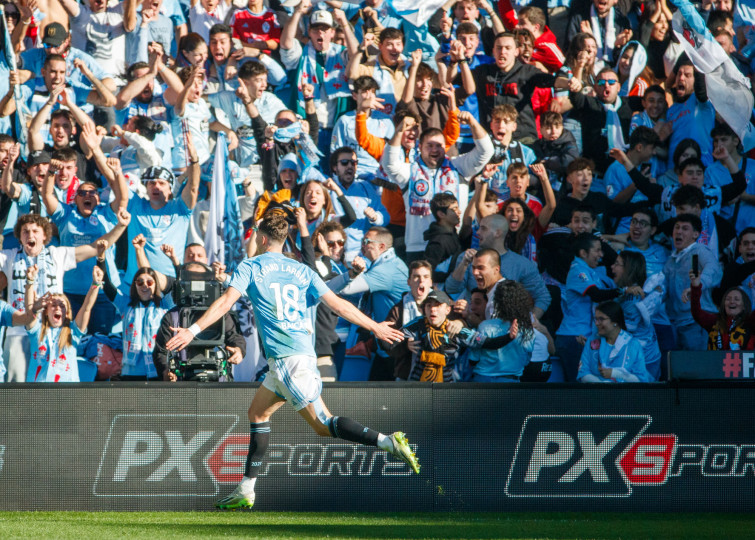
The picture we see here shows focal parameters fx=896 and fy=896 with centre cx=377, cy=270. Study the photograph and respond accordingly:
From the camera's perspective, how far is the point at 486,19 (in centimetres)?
1198

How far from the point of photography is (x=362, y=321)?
6.48 meters

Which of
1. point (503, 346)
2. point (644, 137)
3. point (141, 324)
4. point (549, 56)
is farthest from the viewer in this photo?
point (549, 56)

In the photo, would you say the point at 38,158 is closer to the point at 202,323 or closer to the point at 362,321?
the point at 202,323

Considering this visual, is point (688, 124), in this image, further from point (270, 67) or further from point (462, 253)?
point (270, 67)

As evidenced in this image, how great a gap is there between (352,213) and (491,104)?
7.85 ft

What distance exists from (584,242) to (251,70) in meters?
4.55

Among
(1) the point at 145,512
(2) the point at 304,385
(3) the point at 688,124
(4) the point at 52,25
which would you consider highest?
(4) the point at 52,25

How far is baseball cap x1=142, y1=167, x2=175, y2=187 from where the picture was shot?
34.1 feet

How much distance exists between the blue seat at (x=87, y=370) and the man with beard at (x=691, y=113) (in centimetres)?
710

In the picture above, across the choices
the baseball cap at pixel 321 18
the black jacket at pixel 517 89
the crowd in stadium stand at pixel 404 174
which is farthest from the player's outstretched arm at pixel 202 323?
the baseball cap at pixel 321 18

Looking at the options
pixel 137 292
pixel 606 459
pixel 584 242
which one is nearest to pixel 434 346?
pixel 606 459

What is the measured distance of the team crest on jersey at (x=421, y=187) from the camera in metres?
10.3

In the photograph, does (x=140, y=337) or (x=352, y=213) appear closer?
Answer: (x=140, y=337)

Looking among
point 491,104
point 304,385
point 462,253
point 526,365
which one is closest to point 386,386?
point 304,385
